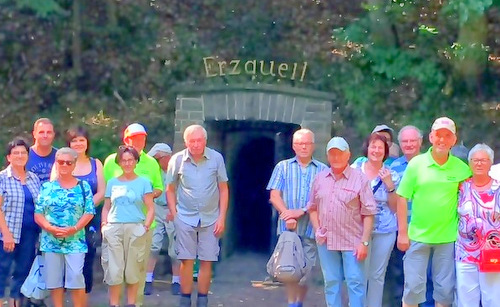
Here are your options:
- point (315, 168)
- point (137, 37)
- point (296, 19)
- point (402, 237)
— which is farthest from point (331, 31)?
point (402, 237)

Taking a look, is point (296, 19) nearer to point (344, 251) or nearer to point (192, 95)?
point (192, 95)

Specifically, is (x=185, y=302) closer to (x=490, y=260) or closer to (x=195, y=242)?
(x=195, y=242)

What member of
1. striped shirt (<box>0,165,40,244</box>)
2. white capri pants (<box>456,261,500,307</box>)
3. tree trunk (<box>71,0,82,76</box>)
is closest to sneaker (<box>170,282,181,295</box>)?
striped shirt (<box>0,165,40,244</box>)

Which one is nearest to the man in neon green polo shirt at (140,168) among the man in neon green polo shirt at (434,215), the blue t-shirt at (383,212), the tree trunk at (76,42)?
the blue t-shirt at (383,212)

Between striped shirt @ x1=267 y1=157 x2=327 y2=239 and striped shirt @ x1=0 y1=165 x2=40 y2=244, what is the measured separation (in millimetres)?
2027

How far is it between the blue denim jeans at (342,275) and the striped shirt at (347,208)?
0.10 meters

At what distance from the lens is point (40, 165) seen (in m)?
7.41

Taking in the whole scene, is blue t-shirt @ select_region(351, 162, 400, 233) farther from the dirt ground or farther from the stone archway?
the stone archway

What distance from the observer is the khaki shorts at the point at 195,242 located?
7.57 m

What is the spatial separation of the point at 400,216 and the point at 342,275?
713 mm

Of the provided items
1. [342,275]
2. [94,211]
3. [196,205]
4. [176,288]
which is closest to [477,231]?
[342,275]

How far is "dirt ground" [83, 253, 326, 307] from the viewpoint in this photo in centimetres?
853

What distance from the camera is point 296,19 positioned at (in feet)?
41.5

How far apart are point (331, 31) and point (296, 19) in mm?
549
